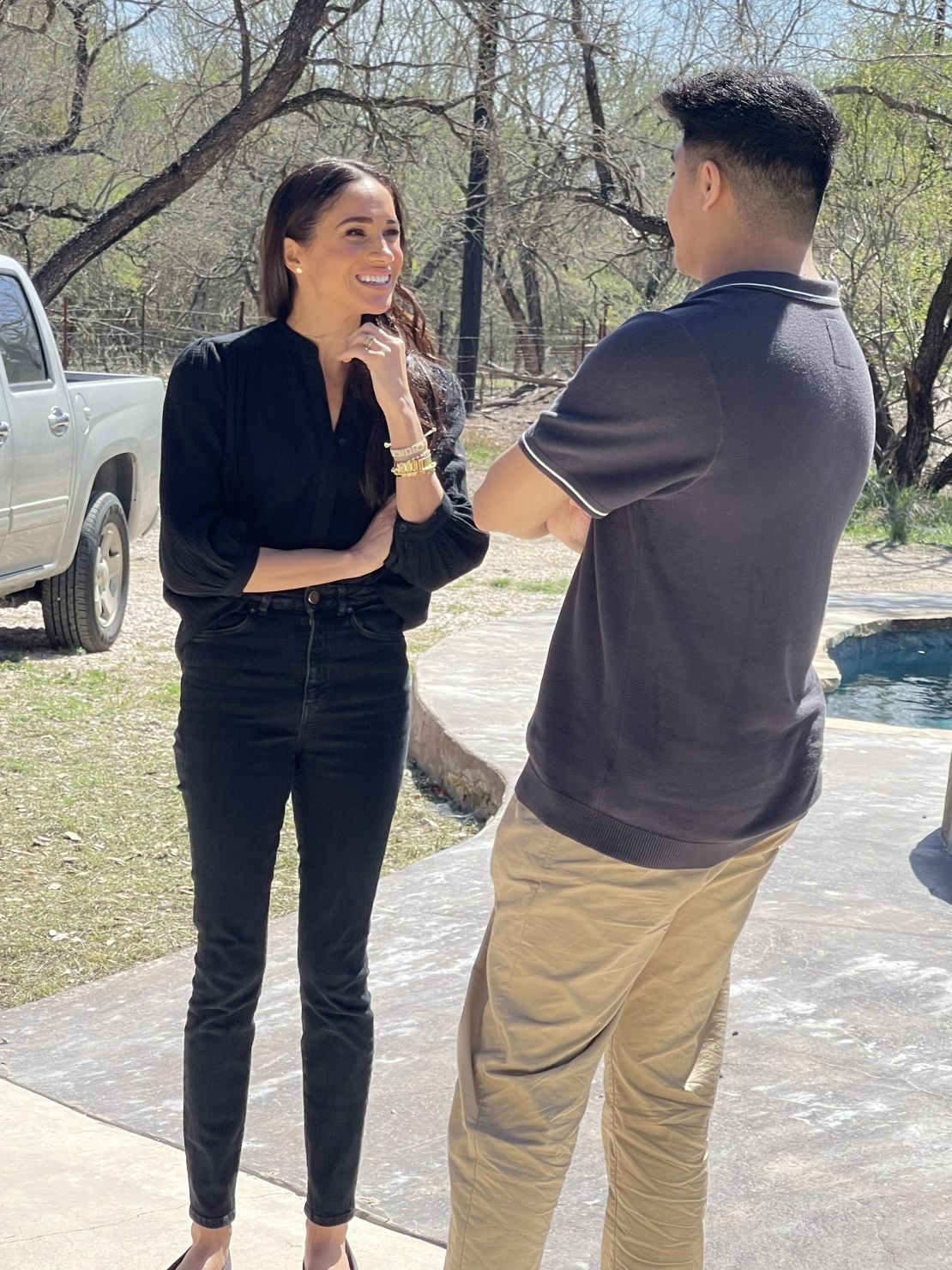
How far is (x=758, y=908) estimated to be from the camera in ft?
14.4

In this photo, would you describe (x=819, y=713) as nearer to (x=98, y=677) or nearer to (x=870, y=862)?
(x=870, y=862)

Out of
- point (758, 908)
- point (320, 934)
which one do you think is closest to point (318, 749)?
point (320, 934)

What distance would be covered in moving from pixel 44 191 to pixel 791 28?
1296 centimetres

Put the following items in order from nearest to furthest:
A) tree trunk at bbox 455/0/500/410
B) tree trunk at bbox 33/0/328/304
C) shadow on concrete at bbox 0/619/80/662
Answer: shadow on concrete at bbox 0/619/80/662
tree trunk at bbox 33/0/328/304
tree trunk at bbox 455/0/500/410

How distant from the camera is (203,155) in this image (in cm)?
1340

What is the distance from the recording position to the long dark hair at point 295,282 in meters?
2.58

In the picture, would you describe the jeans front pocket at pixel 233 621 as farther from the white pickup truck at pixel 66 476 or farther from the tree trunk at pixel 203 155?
→ the tree trunk at pixel 203 155

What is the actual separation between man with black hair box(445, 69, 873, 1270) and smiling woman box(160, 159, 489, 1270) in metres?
0.41

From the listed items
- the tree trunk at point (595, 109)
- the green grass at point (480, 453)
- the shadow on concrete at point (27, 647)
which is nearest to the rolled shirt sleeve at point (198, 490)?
the shadow on concrete at point (27, 647)

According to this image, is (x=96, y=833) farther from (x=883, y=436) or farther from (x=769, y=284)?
(x=883, y=436)

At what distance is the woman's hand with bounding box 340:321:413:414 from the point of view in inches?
97.1

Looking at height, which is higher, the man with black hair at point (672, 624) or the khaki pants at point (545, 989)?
the man with black hair at point (672, 624)

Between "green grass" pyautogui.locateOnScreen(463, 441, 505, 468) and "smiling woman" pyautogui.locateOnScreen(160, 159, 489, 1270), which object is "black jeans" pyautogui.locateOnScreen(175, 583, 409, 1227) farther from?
"green grass" pyautogui.locateOnScreen(463, 441, 505, 468)

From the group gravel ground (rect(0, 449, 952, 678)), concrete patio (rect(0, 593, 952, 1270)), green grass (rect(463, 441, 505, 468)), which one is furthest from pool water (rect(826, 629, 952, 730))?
green grass (rect(463, 441, 505, 468))
